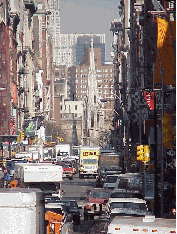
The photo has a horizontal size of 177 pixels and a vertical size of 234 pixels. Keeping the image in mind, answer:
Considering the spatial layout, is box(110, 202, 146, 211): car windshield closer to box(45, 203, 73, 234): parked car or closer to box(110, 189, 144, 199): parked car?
box(45, 203, 73, 234): parked car

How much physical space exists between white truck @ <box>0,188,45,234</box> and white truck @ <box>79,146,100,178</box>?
62929 mm

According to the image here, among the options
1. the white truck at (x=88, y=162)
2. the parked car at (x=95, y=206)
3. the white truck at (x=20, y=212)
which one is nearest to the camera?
the white truck at (x=20, y=212)

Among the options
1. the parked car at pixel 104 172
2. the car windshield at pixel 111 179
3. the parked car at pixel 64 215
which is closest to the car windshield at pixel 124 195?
the parked car at pixel 64 215

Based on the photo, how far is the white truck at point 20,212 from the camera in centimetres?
2075

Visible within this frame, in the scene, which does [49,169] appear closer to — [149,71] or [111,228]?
[149,71]

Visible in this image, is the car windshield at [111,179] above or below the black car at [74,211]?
below

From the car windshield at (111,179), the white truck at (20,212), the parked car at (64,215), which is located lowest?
the car windshield at (111,179)

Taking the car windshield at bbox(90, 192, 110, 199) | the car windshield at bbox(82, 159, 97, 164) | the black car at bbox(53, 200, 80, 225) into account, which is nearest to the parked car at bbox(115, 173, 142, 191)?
the car windshield at bbox(90, 192, 110, 199)

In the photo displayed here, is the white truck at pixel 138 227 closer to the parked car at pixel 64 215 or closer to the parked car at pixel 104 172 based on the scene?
the parked car at pixel 64 215

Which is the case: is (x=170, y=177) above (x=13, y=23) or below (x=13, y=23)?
below

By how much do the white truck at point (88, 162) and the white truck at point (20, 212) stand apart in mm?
62929

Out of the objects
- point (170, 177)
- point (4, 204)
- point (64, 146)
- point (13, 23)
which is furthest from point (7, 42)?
point (4, 204)

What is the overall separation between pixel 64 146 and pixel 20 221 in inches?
3864

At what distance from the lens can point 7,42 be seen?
428ft
